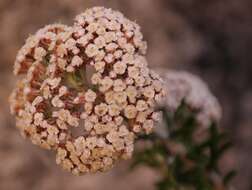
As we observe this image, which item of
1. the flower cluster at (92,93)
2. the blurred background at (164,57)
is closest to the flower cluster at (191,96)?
the flower cluster at (92,93)

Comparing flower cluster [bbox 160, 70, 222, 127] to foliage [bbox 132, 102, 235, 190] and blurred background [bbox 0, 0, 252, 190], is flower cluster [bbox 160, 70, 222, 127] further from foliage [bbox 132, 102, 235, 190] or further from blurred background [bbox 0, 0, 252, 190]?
blurred background [bbox 0, 0, 252, 190]

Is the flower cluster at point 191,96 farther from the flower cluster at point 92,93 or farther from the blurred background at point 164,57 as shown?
the blurred background at point 164,57

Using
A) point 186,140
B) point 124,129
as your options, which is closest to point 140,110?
point 124,129

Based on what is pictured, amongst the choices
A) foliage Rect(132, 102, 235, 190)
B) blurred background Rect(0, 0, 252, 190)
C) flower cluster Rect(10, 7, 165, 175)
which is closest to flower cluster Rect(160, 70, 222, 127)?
foliage Rect(132, 102, 235, 190)

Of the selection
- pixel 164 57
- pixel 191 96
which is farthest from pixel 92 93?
pixel 164 57

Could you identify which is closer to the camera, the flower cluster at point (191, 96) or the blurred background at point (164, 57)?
the flower cluster at point (191, 96)

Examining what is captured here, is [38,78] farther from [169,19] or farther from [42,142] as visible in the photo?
[169,19]
